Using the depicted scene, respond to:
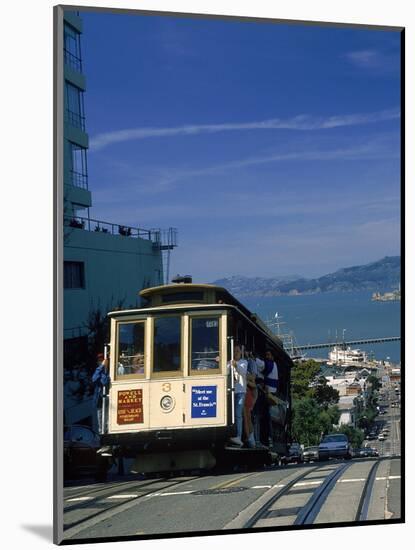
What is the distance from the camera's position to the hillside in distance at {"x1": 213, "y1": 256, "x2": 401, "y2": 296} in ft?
38.9

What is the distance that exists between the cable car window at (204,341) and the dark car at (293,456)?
3.95 ft

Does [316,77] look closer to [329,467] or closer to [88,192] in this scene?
[88,192]

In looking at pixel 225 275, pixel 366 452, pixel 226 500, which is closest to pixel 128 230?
pixel 225 275

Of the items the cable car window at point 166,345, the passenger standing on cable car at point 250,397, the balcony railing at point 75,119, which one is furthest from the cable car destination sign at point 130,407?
the balcony railing at point 75,119

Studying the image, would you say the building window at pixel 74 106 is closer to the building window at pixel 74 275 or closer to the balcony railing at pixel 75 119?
the balcony railing at pixel 75 119

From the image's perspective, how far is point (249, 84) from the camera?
11.9 metres

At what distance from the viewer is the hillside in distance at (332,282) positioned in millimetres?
11867

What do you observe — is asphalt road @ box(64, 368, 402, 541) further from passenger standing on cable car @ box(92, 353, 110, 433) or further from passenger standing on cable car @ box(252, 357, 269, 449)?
passenger standing on cable car @ box(92, 353, 110, 433)

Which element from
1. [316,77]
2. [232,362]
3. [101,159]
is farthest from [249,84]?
[232,362]

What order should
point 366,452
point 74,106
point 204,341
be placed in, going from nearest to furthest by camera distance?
point 74,106
point 204,341
point 366,452

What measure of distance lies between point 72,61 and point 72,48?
115mm

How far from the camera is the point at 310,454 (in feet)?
40.7

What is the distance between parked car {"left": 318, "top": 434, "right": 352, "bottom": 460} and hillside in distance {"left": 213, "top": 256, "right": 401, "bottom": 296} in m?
1.47

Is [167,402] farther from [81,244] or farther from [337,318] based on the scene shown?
[337,318]
